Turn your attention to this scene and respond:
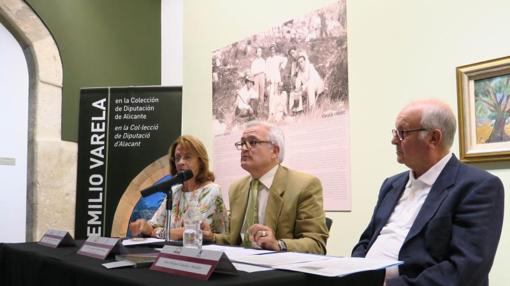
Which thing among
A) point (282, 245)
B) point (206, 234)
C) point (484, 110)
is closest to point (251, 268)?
point (282, 245)

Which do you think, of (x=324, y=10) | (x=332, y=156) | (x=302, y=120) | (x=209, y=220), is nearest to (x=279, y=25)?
(x=324, y=10)

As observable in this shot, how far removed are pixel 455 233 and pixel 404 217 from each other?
30 cm

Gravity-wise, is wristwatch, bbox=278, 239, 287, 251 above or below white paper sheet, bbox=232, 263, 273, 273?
below

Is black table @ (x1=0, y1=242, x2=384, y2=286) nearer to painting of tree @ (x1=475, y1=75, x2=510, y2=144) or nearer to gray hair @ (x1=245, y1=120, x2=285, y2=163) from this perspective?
gray hair @ (x1=245, y1=120, x2=285, y2=163)

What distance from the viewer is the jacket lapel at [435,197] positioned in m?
1.83

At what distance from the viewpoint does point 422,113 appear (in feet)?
6.56

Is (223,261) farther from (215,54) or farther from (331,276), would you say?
(215,54)

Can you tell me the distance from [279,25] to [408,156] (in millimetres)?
2360

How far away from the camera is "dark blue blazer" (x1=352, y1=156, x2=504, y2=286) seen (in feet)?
5.51

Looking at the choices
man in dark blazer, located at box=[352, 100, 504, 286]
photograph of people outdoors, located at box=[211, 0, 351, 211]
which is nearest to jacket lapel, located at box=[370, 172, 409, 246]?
man in dark blazer, located at box=[352, 100, 504, 286]

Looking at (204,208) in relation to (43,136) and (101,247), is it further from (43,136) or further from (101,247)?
(43,136)

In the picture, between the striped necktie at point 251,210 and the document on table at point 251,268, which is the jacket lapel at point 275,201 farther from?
the document on table at point 251,268

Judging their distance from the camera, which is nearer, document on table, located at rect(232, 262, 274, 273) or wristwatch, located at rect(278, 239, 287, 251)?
document on table, located at rect(232, 262, 274, 273)

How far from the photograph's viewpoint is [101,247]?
5.03 ft
